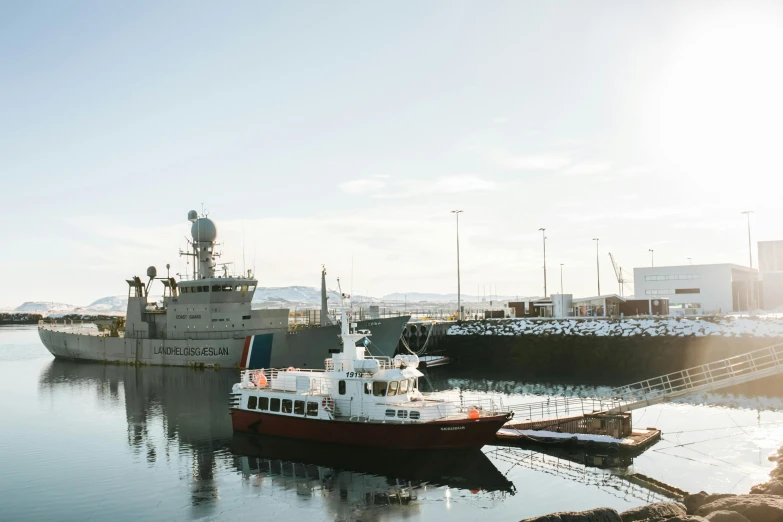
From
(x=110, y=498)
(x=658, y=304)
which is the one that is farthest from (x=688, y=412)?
(x=658, y=304)

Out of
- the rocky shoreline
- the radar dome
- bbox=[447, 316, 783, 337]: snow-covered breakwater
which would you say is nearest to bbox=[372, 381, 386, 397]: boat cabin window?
the rocky shoreline

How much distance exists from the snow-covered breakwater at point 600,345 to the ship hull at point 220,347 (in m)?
10.6

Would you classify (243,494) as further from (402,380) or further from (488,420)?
(488,420)

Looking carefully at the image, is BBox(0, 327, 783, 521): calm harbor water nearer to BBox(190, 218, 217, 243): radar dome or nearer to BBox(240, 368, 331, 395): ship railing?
BBox(240, 368, 331, 395): ship railing

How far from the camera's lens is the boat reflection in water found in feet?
72.3

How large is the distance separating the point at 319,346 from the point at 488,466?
96.0ft

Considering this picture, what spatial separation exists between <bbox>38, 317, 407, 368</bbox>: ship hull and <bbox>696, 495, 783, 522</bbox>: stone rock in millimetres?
33605

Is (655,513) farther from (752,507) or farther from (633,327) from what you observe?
(633,327)

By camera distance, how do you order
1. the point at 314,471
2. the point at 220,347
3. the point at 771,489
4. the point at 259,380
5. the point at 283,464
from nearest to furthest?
the point at 771,489 < the point at 314,471 < the point at 283,464 < the point at 259,380 < the point at 220,347

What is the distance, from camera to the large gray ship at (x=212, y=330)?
172 ft

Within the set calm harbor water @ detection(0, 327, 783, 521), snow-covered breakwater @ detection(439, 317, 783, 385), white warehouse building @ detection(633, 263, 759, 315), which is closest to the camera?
calm harbor water @ detection(0, 327, 783, 521)

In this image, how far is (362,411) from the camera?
90.9 feet

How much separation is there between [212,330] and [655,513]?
4935 centimetres

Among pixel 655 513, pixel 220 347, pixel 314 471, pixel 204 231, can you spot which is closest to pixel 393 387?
pixel 314 471
